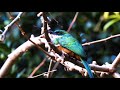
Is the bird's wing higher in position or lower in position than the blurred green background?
lower

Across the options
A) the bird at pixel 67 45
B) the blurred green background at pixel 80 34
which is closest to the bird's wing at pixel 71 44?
the bird at pixel 67 45

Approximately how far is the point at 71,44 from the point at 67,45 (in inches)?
1.0

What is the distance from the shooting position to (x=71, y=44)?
2281mm

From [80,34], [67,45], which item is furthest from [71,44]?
[80,34]

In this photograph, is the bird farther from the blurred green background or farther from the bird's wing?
the blurred green background

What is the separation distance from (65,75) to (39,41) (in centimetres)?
105

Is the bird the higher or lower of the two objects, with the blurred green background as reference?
lower

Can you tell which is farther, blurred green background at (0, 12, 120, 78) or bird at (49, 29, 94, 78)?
blurred green background at (0, 12, 120, 78)

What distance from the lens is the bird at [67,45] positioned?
86.4 inches

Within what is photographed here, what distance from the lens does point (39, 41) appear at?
210 centimetres

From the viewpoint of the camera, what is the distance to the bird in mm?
2193

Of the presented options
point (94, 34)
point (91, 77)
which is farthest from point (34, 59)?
point (91, 77)

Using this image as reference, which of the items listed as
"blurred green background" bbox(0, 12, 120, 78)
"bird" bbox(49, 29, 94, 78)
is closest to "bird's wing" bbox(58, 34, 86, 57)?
"bird" bbox(49, 29, 94, 78)
